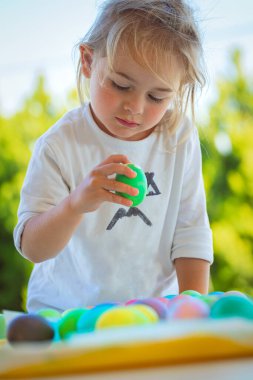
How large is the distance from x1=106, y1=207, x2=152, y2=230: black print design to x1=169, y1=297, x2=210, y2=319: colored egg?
0.60m

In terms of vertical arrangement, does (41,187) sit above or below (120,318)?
above

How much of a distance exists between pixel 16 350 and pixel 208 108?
3.45 m

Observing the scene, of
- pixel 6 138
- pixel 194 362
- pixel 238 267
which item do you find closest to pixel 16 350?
pixel 194 362

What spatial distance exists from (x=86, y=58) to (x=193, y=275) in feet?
1.92

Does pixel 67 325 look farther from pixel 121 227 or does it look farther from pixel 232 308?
pixel 121 227

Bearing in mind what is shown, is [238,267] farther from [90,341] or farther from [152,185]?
A: [90,341]

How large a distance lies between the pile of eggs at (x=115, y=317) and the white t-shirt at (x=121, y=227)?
22.6 inches

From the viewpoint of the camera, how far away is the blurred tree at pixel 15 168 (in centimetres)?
420

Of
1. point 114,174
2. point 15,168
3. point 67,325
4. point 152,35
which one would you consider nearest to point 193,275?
point 114,174

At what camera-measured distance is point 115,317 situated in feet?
2.56

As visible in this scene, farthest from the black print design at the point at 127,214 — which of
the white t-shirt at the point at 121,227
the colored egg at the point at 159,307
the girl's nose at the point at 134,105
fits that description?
the colored egg at the point at 159,307

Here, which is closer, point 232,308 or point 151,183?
point 232,308

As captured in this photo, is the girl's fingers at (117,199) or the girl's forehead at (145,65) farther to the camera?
the girl's forehead at (145,65)

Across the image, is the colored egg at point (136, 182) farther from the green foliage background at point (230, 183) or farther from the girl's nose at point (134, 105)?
the green foliage background at point (230, 183)
